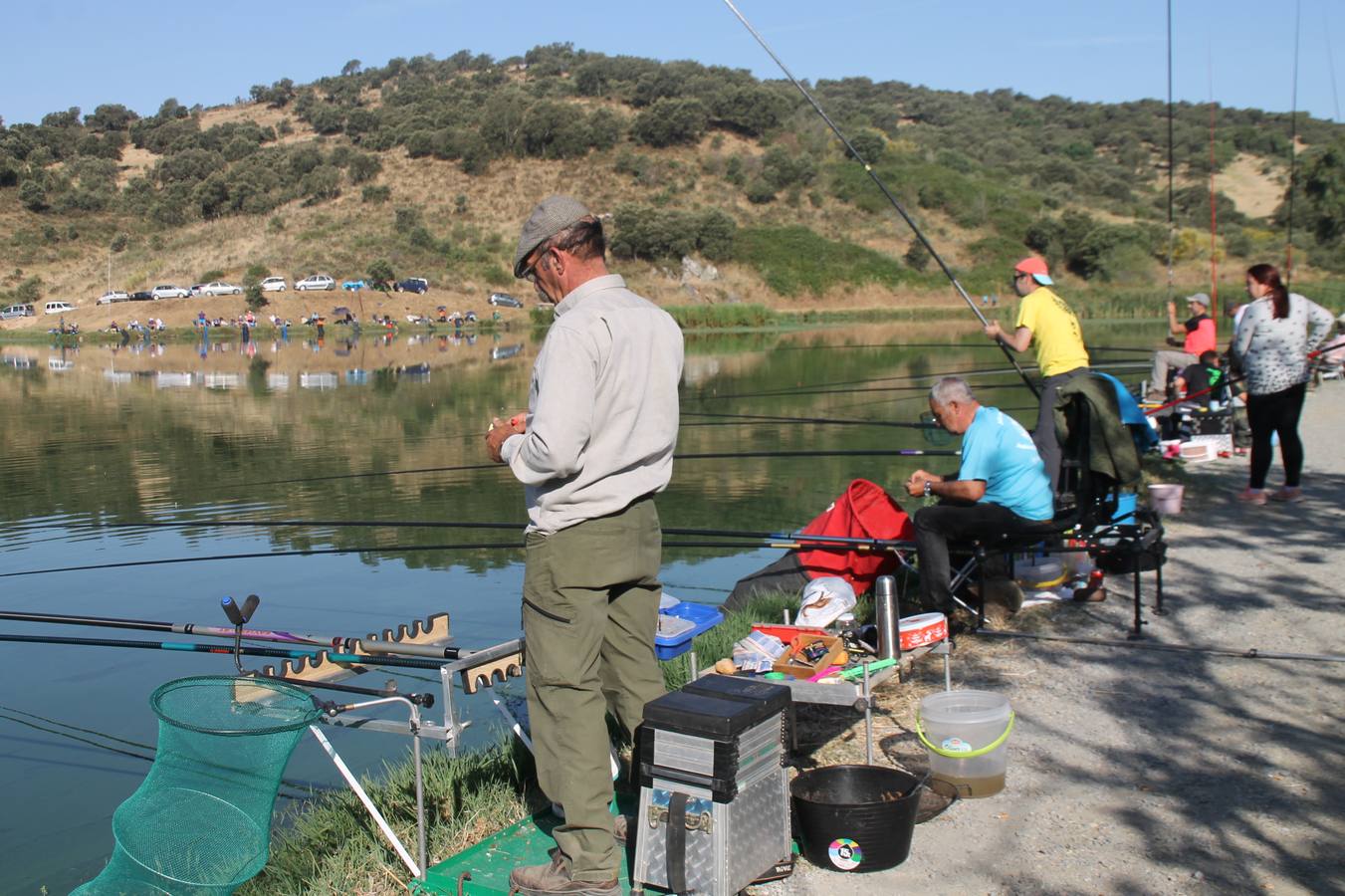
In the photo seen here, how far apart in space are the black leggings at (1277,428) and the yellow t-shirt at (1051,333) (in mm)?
2017

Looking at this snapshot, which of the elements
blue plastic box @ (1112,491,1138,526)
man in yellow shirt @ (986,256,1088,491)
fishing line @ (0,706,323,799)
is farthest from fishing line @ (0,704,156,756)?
man in yellow shirt @ (986,256,1088,491)

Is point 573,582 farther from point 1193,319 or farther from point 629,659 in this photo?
point 1193,319

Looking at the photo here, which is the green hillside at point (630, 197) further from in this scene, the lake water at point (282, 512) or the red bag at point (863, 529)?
the red bag at point (863, 529)

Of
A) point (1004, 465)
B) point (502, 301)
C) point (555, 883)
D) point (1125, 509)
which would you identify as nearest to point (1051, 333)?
point (1125, 509)

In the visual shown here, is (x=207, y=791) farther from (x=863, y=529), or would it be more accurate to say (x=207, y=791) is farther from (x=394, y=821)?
(x=863, y=529)

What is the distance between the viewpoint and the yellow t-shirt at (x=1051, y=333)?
23.4ft

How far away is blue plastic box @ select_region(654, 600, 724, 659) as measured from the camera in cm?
454

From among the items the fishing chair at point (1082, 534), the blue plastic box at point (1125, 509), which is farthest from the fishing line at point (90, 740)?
the blue plastic box at point (1125, 509)

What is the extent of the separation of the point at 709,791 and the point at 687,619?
64.2 inches

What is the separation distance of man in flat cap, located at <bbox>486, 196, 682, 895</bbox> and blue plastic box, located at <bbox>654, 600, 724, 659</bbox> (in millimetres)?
1056

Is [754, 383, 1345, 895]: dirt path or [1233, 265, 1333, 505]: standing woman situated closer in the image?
[754, 383, 1345, 895]: dirt path

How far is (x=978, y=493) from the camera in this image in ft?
18.3

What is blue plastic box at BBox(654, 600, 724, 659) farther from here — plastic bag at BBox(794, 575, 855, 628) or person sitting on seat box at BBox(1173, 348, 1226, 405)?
person sitting on seat box at BBox(1173, 348, 1226, 405)

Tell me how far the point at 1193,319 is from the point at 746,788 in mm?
10693
